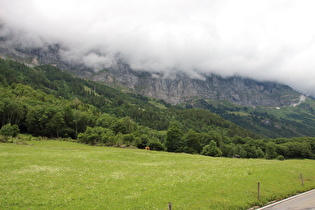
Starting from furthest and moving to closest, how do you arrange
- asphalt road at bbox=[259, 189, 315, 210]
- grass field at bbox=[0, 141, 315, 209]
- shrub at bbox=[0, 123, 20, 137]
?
1. shrub at bbox=[0, 123, 20, 137]
2. asphalt road at bbox=[259, 189, 315, 210]
3. grass field at bbox=[0, 141, 315, 209]

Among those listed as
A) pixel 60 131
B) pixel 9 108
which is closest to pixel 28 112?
pixel 9 108

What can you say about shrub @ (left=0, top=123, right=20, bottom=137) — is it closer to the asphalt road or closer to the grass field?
the grass field

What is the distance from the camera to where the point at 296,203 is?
859 inches

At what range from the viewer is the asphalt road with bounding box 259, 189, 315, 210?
66.8ft

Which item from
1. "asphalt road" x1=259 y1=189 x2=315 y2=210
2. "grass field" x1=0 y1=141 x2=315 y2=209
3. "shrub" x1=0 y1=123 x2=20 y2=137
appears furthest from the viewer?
"shrub" x1=0 y1=123 x2=20 y2=137

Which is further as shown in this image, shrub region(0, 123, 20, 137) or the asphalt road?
shrub region(0, 123, 20, 137)

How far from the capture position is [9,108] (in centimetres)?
10175

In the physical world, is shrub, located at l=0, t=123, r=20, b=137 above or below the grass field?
above

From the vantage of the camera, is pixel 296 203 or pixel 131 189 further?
pixel 131 189

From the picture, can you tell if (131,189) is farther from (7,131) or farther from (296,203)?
(7,131)

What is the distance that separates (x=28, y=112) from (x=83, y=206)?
354 feet

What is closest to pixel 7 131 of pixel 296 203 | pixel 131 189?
pixel 131 189

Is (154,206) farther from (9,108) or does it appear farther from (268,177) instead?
(9,108)

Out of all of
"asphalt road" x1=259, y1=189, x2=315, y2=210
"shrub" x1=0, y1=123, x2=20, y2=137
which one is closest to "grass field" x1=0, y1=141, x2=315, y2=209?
"asphalt road" x1=259, y1=189, x2=315, y2=210
